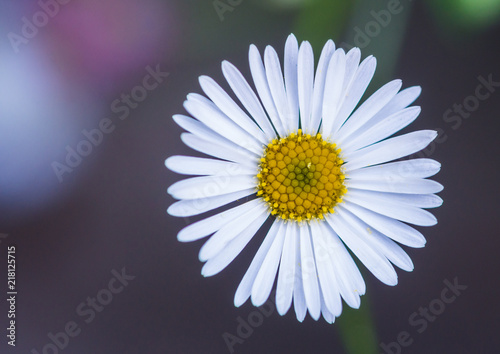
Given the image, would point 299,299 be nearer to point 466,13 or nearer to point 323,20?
point 323,20

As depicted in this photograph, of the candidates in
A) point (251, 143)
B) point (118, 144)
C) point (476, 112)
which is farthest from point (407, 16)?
point (118, 144)

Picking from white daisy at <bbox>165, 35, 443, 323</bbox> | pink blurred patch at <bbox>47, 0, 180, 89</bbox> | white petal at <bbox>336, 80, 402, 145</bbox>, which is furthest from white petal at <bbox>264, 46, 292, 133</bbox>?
pink blurred patch at <bbox>47, 0, 180, 89</bbox>

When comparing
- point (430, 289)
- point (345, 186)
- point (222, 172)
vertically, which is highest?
point (222, 172)

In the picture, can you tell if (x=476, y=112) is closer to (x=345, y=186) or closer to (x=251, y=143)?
(x=345, y=186)

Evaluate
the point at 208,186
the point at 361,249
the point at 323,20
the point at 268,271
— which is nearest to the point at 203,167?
the point at 208,186

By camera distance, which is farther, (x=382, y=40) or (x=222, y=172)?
(x=382, y=40)

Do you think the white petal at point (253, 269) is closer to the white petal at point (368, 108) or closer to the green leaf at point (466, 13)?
the white petal at point (368, 108)

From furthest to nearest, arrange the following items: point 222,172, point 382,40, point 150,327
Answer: point 150,327, point 382,40, point 222,172

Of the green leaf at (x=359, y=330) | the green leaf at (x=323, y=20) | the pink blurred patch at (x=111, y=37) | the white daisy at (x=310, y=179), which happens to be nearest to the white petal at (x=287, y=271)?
the white daisy at (x=310, y=179)
